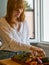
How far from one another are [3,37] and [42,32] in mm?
1741

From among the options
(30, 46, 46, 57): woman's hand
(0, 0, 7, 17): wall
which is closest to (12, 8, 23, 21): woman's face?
(30, 46, 46, 57): woman's hand

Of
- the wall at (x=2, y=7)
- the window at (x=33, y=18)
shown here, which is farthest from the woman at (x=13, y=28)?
the window at (x=33, y=18)

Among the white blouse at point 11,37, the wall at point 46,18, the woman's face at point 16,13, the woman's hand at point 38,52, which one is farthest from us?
the wall at point 46,18

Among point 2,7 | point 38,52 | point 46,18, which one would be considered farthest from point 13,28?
point 46,18

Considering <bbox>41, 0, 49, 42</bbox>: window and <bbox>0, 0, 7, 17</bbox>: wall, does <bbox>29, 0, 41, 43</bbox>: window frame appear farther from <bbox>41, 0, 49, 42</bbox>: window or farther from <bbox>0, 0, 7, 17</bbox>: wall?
<bbox>0, 0, 7, 17</bbox>: wall

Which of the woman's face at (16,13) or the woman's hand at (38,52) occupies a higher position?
the woman's face at (16,13)

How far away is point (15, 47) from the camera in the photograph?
72.2 inches

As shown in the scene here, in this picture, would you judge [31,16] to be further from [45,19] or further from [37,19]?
[45,19]

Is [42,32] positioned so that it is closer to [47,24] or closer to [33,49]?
[47,24]

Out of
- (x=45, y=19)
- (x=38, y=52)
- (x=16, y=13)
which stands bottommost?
(x=38, y=52)

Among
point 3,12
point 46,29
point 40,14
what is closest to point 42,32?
point 46,29

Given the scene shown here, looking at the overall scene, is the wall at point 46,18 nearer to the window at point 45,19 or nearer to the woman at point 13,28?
the window at point 45,19

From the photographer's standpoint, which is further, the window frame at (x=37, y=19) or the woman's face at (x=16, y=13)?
the window frame at (x=37, y=19)

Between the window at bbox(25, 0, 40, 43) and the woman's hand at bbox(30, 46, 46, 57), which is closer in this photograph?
the woman's hand at bbox(30, 46, 46, 57)
